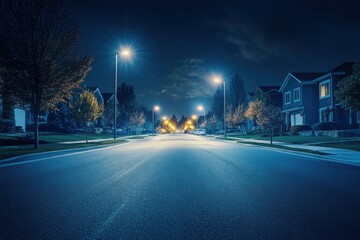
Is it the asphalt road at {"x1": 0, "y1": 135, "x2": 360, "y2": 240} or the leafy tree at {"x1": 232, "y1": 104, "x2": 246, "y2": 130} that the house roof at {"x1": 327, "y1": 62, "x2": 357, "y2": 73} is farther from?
the asphalt road at {"x1": 0, "y1": 135, "x2": 360, "y2": 240}

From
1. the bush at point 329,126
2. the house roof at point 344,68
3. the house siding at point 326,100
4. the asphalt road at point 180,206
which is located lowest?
the asphalt road at point 180,206

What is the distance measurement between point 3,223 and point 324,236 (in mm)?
4600

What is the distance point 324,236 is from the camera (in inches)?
139

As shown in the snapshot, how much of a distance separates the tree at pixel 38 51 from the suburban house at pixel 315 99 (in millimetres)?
27862

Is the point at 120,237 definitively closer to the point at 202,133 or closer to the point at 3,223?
the point at 3,223

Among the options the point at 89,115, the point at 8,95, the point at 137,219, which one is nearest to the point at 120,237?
the point at 137,219

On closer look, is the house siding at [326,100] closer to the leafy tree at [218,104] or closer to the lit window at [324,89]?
the lit window at [324,89]

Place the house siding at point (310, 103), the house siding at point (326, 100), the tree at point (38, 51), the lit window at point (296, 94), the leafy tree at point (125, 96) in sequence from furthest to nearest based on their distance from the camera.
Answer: the leafy tree at point (125, 96)
the lit window at point (296, 94)
the house siding at point (310, 103)
the house siding at point (326, 100)
the tree at point (38, 51)

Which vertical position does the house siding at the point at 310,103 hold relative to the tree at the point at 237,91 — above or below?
below

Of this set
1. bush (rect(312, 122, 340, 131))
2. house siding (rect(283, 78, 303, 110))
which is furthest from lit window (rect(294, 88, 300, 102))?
→ bush (rect(312, 122, 340, 131))

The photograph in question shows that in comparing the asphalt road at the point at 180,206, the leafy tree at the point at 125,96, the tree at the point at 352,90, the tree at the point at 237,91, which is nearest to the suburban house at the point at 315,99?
the tree at the point at 352,90

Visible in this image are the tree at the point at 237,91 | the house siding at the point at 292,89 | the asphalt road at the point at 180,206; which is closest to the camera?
the asphalt road at the point at 180,206

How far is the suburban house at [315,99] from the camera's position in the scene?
31.4m

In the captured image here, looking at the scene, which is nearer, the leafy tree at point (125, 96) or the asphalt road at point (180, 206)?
the asphalt road at point (180, 206)
